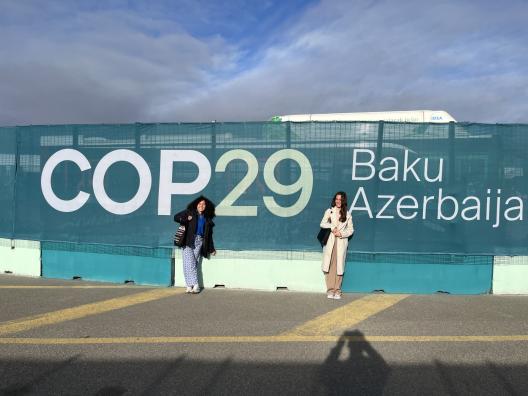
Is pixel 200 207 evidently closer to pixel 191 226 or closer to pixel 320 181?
pixel 191 226

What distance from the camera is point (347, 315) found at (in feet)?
17.4

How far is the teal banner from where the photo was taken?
20.8 feet

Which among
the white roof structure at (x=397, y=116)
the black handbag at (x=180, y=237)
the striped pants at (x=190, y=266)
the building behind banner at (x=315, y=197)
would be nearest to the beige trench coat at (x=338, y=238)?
the building behind banner at (x=315, y=197)

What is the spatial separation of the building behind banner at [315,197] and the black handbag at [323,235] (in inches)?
4.2

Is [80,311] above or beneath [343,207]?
beneath

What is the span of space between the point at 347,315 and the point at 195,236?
2.55 m

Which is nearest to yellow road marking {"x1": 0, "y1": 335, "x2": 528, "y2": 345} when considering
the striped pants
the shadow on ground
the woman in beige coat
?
the shadow on ground

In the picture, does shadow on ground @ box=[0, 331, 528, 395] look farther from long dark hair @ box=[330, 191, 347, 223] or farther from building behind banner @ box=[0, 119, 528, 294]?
building behind banner @ box=[0, 119, 528, 294]

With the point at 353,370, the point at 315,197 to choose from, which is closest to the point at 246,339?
the point at 353,370

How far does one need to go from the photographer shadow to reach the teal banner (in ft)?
8.12

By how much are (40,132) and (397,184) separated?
6208 mm

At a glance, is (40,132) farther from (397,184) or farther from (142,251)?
(397,184)

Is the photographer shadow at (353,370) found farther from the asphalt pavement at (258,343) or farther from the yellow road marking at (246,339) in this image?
the yellow road marking at (246,339)

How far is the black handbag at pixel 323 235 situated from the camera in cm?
626
